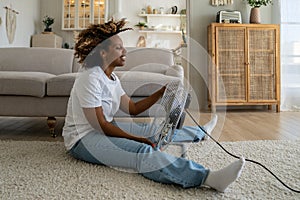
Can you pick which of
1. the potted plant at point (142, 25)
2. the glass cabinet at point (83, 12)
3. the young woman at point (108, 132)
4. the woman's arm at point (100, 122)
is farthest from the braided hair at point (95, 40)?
the potted plant at point (142, 25)

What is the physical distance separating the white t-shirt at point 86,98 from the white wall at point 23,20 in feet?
11.0

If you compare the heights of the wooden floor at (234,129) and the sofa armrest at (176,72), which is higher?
the sofa armrest at (176,72)

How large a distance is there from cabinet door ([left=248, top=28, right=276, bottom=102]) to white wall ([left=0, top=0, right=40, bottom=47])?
133 inches

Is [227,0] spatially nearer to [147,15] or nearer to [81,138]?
[147,15]

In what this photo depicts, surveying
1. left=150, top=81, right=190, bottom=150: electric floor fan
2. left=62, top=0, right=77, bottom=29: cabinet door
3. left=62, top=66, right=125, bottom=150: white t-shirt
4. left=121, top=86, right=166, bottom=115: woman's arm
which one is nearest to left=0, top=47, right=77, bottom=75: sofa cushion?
left=121, top=86, right=166, bottom=115: woman's arm

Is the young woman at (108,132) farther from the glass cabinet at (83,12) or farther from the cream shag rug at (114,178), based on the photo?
the glass cabinet at (83,12)

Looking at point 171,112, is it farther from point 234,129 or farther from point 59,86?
point 234,129

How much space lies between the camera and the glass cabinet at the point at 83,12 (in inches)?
232

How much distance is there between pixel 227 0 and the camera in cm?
376

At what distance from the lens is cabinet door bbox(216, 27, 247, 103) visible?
3467 mm

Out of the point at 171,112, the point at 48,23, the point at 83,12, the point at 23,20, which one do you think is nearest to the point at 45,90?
the point at 171,112

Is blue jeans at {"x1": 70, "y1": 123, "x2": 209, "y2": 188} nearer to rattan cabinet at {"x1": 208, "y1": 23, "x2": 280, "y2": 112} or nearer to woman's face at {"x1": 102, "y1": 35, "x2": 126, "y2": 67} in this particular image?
woman's face at {"x1": 102, "y1": 35, "x2": 126, "y2": 67}

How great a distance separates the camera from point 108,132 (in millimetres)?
1286

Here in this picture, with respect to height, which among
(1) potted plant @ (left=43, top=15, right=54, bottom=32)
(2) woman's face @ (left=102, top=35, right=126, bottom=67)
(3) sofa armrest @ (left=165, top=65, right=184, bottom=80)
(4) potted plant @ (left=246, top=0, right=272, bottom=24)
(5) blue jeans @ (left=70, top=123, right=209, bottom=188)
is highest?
(1) potted plant @ (left=43, top=15, right=54, bottom=32)
